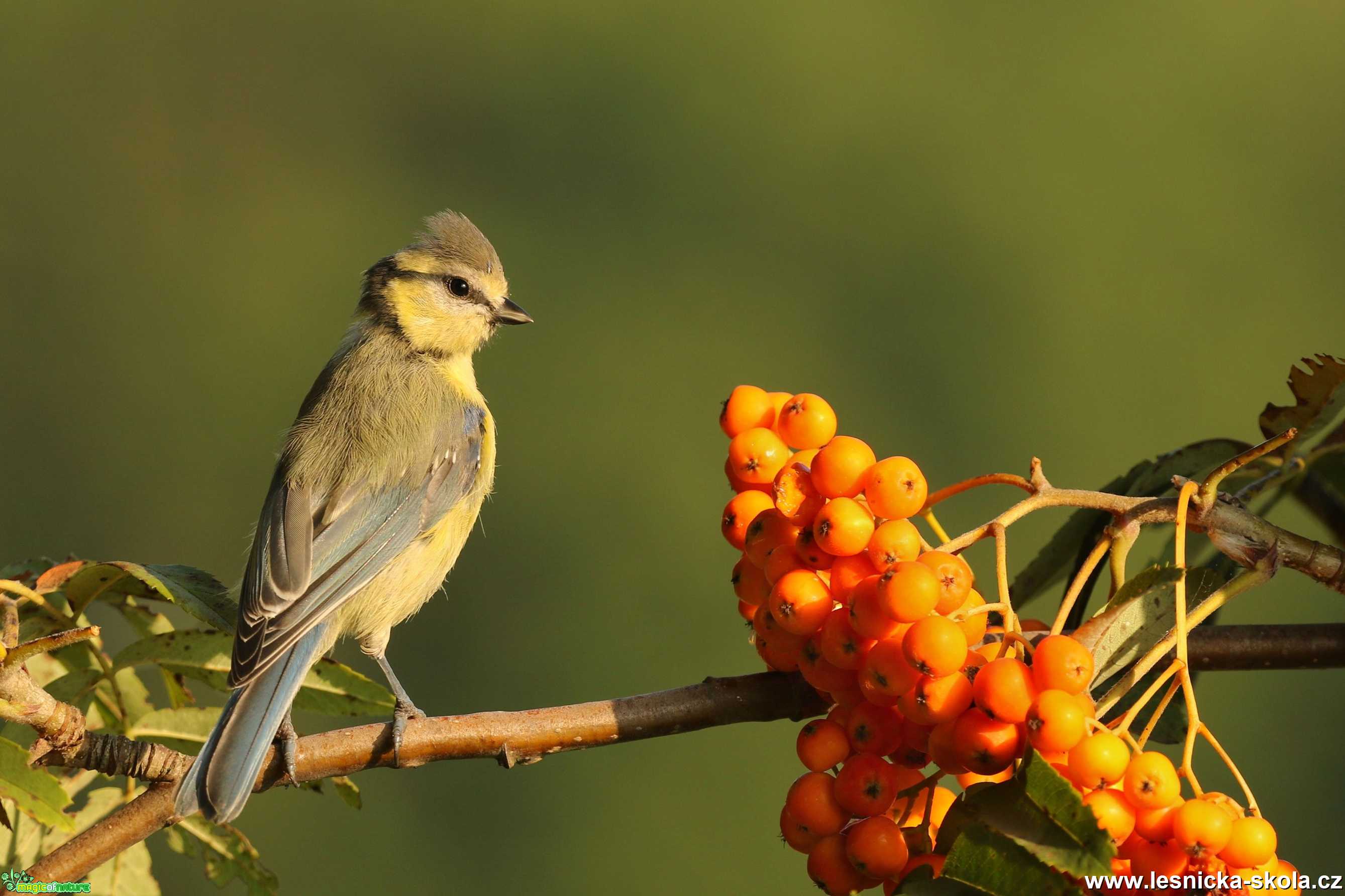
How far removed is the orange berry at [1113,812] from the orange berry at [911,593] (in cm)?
23

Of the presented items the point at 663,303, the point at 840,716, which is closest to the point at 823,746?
the point at 840,716

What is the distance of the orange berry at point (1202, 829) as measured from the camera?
113cm

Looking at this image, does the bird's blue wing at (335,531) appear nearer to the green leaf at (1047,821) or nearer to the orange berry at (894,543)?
the orange berry at (894,543)

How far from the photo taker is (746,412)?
5.10 ft

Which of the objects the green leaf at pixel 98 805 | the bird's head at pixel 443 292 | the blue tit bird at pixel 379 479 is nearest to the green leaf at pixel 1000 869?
the blue tit bird at pixel 379 479

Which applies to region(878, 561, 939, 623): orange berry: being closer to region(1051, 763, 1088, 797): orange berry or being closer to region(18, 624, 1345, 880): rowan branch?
region(1051, 763, 1088, 797): orange berry

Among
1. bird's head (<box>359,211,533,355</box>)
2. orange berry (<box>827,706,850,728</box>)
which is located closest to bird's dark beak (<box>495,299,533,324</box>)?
bird's head (<box>359,211,533,355</box>)

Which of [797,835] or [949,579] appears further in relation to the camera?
[797,835]

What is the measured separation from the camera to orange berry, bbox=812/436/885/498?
139 cm

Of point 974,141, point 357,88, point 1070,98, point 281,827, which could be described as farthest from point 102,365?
point 1070,98

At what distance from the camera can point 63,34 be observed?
20812mm

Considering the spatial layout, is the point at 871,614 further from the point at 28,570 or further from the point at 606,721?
the point at 28,570

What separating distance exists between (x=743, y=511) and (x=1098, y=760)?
511 mm

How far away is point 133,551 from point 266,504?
10.5 meters
